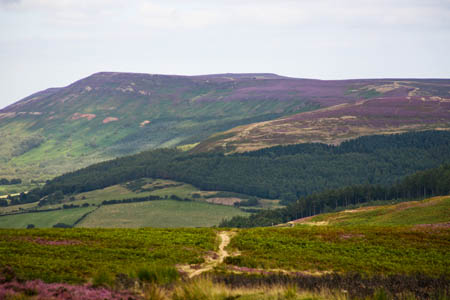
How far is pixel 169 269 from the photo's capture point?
30812mm

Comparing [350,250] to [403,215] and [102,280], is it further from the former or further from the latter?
[403,215]

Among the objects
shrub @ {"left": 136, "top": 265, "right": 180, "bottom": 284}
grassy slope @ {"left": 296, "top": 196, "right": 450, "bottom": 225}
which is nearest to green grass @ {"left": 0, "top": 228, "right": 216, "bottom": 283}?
shrub @ {"left": 136, "top": 265, "right": 180, "bottom": 284}

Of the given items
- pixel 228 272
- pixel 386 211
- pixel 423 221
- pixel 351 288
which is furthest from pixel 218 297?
pixel 386 211

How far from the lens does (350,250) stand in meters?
→ 47.4

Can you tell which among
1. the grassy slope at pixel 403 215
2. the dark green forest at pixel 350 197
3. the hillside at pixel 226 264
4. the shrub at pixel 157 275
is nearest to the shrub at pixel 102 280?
the hillside at pixel 226 264

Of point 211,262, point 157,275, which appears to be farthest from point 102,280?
point 211,262

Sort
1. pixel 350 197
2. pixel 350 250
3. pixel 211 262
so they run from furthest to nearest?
pixel 350 197, pixel 350 250, pixel 211 262

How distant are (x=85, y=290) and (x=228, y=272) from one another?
1380cm

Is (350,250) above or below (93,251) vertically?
below

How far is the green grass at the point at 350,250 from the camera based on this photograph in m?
39.9

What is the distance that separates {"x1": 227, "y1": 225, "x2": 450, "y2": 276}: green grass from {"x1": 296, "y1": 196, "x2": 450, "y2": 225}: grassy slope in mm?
17417

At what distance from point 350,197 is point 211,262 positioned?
132073 millimetres

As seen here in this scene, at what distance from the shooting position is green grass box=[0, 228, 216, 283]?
30.9 m

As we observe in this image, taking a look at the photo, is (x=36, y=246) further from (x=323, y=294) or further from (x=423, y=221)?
(x=423, y=221)
